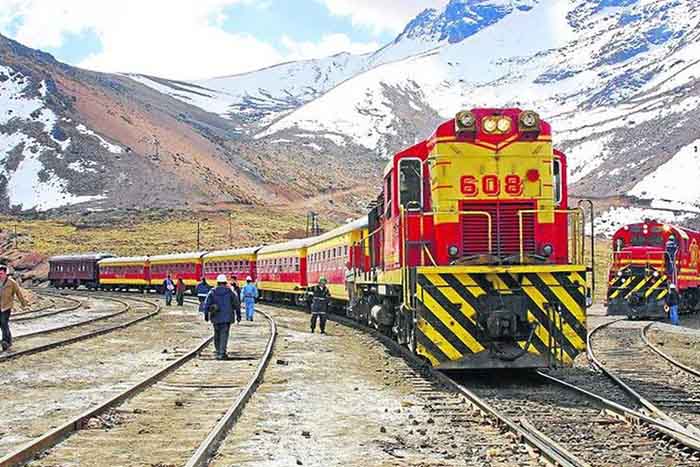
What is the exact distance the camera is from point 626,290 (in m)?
31.0

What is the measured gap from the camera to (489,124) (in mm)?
13062

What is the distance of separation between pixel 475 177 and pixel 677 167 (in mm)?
93640

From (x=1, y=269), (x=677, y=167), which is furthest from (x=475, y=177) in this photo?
(x=677, y=167)

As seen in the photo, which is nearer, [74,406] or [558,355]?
[74,406]

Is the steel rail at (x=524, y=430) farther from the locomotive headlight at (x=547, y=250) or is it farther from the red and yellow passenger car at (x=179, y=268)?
the red and yellow passenger car at (x=179, y=268)

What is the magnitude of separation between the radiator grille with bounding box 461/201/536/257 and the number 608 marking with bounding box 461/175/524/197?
0.16 m

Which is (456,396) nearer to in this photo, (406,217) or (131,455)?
(406,217)

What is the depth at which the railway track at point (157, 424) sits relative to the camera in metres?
8.20

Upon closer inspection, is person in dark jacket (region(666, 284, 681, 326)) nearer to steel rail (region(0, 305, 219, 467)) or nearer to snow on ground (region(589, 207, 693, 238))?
steel rail (region(0, 305, 219, 467))

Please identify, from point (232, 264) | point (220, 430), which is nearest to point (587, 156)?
point (232, 264)

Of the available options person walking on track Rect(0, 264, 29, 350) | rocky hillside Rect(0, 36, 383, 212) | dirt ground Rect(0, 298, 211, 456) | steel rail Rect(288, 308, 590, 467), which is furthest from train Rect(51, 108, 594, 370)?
rocky hillside Rect(0, 36, 383, 212)

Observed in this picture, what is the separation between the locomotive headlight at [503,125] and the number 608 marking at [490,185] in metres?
0.66

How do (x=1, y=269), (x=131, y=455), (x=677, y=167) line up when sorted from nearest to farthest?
(x=131, y=455) → (x=1, y=269) → (x=677, y=167)

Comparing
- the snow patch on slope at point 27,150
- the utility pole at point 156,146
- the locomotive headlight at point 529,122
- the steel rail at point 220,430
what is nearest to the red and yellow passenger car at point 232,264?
the locomotive headlight at point 529,122
